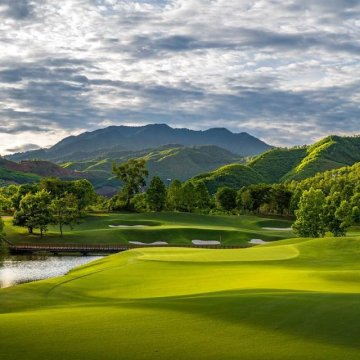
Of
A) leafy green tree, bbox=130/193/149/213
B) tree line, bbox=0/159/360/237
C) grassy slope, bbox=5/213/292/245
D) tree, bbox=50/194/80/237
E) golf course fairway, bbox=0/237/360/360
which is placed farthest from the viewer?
leafy green tree, bbox=130/193/149/213

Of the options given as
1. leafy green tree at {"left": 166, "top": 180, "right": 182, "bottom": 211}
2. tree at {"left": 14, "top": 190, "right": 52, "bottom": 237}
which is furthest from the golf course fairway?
leafy green tree at {"left": 166, "top": 180, "right": 182, "bottom": 211}

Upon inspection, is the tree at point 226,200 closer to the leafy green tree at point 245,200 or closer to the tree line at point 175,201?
the tree line at point 175,201

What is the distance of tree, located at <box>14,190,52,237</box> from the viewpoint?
8544 centimetres

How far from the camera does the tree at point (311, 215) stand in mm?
78312

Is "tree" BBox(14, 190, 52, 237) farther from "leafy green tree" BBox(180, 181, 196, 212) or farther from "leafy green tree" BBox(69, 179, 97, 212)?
"leafy green tree" BBox(180, 181, 196, 212)

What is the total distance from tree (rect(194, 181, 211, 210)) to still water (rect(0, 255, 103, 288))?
6651cm

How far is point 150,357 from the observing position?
14.2 meters

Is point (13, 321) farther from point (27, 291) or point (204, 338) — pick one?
point (27, 291)

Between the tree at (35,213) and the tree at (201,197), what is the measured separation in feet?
186

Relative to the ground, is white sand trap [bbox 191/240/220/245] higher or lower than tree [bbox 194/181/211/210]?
lower

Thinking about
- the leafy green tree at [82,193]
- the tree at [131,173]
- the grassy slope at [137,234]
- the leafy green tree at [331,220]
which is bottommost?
the grassy slope at [137,234]

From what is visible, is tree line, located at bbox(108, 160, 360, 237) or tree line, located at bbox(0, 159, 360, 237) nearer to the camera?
tree line, located at bbox(0, 159, 360, 237)

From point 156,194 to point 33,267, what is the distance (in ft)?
214

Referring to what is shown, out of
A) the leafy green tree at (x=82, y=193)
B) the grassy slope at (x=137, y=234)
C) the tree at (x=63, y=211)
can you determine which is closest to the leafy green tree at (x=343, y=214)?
the grassy slope at (x=137, y=234)
